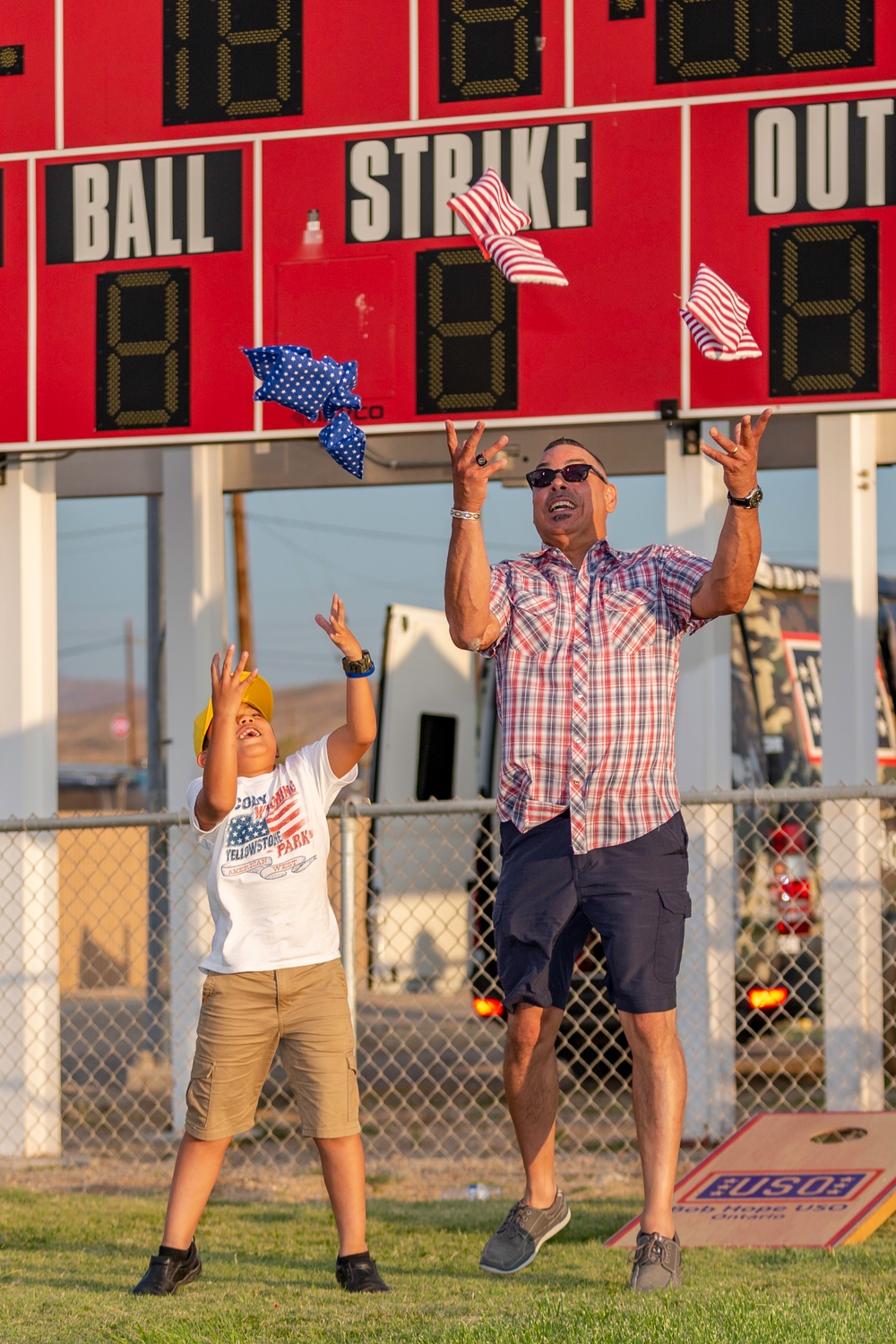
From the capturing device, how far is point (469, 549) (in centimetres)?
379

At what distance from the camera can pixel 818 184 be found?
6074 millimetres

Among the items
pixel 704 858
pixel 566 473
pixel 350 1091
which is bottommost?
pixel 350 1091

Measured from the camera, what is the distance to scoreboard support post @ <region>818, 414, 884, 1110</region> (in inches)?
253

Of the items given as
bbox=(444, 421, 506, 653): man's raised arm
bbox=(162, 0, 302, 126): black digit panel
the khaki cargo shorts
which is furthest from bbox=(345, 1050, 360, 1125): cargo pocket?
bbox=(162, 0, 302, 126): black digit panel

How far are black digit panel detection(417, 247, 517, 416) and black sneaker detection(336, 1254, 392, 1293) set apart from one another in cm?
345

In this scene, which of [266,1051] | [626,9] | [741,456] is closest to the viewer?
[741,456]

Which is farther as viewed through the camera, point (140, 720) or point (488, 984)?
point (140, 720)

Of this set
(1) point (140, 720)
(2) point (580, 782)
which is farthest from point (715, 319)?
(1) point (140, 720)

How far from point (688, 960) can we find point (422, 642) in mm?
3547

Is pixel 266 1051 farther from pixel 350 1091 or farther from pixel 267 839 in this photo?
pixel 267 839

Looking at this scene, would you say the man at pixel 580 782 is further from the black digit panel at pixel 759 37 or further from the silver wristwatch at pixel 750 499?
the black digit panel at pixel 759 37

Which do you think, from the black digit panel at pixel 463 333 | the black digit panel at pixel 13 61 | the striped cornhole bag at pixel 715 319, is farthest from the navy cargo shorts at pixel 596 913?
the black digit panel at pixel 13 61

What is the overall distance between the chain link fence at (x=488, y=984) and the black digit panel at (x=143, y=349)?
1707 millimetres

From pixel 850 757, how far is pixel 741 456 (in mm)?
3374
